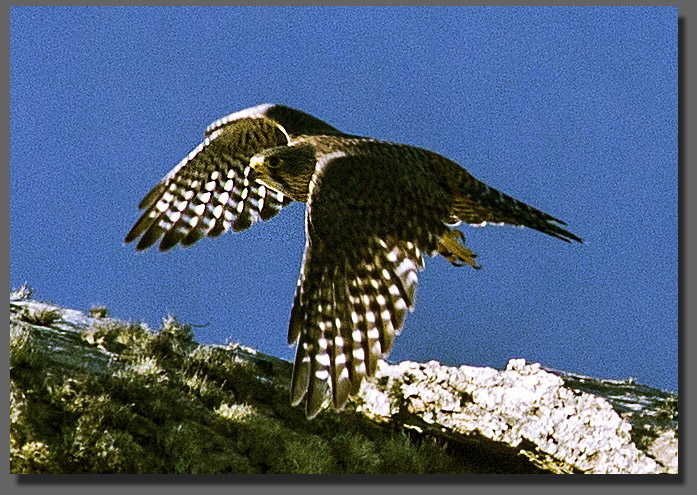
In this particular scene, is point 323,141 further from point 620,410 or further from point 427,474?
point 620,410

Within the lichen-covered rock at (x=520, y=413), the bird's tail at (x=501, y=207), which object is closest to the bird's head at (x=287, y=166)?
the bird's tail at (x=501, y=207)

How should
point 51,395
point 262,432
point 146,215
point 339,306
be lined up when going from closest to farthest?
point 339,306 → point 51,395 → point 262,432 → point 146,215

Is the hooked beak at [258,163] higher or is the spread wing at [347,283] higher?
the hooked beak at [258,163]

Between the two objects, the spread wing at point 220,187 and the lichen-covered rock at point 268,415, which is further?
the spread wing at point 220,187

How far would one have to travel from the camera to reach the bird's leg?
10.8 ft

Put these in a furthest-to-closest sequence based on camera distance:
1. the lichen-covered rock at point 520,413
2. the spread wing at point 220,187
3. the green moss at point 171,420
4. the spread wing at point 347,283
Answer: the spread wing at point 220,187 < the lichen-covered rock at point 520,413 < the green moss at point 171,420 < the spread wing at point 347,283

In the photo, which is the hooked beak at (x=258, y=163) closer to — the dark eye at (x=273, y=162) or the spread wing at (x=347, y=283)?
the dark eye at (x=273, y=162)

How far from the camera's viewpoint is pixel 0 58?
3.31 m

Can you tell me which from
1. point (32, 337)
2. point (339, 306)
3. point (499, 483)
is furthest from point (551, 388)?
point (32, 337)

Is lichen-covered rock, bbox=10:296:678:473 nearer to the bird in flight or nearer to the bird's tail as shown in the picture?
the bird in flight

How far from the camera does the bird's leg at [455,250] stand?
3289mm

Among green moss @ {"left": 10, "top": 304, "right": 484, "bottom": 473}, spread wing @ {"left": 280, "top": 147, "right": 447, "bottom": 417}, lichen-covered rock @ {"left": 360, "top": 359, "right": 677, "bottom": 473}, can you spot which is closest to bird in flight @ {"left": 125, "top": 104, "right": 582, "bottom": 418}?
spread wing @ {"left": 280, "top": 147, "right": 447, "bottom": 417}

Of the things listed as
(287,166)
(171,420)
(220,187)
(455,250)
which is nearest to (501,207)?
(455,250)

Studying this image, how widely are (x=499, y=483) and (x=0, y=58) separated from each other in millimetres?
2687
